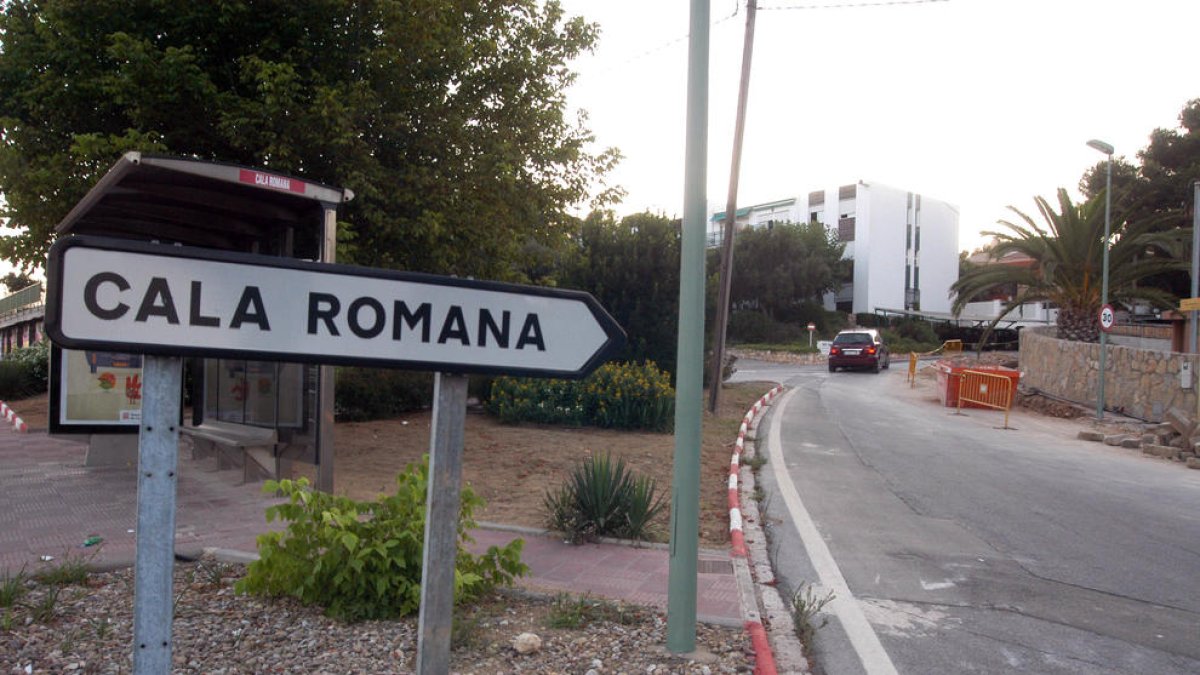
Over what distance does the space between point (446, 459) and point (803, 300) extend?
58373mm

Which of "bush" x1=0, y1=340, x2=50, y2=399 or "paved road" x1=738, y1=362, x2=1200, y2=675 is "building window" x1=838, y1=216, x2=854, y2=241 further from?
"bush" x1=0, y1=340, x2=50, y2=399

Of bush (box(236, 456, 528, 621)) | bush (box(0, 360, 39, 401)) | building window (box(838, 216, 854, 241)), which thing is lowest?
bush (box(0, 360, 39, 401))

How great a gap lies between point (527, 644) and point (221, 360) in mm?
4344

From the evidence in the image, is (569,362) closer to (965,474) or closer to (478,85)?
(478,85)

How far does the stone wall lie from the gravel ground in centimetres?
1769

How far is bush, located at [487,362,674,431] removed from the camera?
13.8 m

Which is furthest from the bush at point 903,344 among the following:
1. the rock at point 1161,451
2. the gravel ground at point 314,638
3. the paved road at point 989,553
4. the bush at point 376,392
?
the gravel ground at point 314,638

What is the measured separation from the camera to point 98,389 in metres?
8.77

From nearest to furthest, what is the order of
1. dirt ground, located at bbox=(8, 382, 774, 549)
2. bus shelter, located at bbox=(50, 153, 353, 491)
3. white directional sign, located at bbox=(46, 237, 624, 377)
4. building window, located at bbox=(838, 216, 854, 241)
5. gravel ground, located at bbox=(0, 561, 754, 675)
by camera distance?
white directional sign, located at bbox=(46, 237, 624, 377) → gravel ground, located at bbox=(0, 561, 754, 675) → bus shelter, located at bbox=(50, 153, 353, 491) → dirt ground, located at bbox=(8, 382, 774, 549) → building window, located at bbox=(838, 216, 854, 241)

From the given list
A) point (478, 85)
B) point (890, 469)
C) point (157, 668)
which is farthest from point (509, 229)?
point (157, 668)

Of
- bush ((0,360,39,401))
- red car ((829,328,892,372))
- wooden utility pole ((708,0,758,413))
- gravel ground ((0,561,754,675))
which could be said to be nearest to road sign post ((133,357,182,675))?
gravel ground ((0,561,754,675))

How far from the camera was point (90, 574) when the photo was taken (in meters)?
5.26

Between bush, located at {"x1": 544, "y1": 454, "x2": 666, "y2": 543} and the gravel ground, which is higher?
bush, located at {"x1": 544, "y1": 454, "x2": 666, "y2": 543}

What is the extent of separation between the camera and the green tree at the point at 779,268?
184 ft
